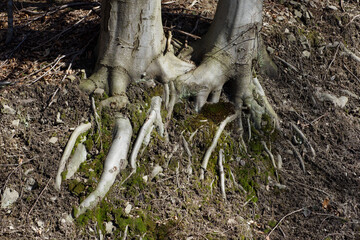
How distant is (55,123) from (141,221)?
144 cm

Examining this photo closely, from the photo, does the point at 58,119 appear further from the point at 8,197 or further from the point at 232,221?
the point at 232,221

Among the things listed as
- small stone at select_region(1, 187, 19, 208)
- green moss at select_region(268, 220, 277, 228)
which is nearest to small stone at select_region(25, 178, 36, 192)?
small stone at select_region(1, 187, 19, 208)

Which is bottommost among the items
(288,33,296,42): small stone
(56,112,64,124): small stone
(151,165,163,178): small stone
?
(151,165,163,178): small stone

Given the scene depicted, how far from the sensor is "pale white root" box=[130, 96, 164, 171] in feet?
15.0

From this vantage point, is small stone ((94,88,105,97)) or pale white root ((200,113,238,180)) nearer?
small stone ((94,88,105,97))

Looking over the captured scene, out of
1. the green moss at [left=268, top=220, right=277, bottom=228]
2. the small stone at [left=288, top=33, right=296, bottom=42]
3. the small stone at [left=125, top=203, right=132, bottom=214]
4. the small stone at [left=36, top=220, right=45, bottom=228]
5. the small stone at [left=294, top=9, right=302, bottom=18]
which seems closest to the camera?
the small stone at [left=36, top=220, right=45, bottom=228]

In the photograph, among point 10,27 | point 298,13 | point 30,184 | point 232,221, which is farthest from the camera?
point 298,13

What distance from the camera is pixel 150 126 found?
4785 mm

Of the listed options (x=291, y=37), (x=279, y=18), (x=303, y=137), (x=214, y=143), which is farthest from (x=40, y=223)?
(x=279, y=18)

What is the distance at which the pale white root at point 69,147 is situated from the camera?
14.0 ft

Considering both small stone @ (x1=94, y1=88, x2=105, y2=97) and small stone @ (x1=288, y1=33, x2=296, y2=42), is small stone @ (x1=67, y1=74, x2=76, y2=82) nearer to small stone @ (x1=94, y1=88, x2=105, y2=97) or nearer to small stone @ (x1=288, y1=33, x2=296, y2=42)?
small stone @ (x1=94, y1=88, x2=105, y2=97)

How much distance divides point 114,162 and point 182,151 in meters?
0.85

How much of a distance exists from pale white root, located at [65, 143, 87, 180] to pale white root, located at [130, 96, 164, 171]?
0.53 metres

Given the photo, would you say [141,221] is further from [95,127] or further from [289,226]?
[289,226]
